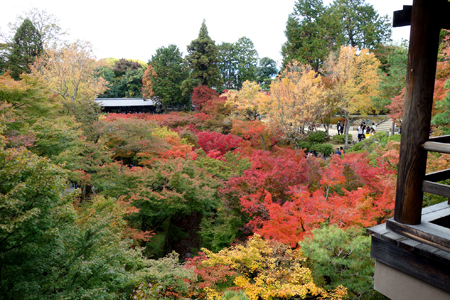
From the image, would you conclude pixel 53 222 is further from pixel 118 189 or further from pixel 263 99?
pixel 263 99

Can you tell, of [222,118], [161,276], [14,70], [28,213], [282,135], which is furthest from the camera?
[14,70]

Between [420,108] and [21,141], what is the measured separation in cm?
1025

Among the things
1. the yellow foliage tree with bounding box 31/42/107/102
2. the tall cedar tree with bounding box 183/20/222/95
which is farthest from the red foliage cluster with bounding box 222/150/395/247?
the tall cedar tree with bounding box 183/20/222/95

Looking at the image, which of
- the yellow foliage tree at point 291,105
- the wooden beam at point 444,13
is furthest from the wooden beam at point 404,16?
the yellow foliage tree at point 291,105

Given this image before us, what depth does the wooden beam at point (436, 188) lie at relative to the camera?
2.04 meters

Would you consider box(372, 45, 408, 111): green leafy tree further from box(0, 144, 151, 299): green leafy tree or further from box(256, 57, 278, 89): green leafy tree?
box(256, 57, 278, 89): green leafy tree

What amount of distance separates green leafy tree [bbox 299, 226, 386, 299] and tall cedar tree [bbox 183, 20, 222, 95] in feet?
109

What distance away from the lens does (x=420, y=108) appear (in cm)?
216

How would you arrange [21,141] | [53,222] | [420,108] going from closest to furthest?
[420,108]
[53,222]
[21,141]

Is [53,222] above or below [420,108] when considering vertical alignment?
below

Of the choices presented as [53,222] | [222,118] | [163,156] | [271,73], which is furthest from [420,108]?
[271,73]

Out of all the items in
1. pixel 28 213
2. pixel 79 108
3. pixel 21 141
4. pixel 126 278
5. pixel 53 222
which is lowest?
pixel 126 278

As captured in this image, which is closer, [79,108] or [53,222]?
[53,222]

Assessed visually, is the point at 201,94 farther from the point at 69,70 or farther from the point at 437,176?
the point at 437,176
